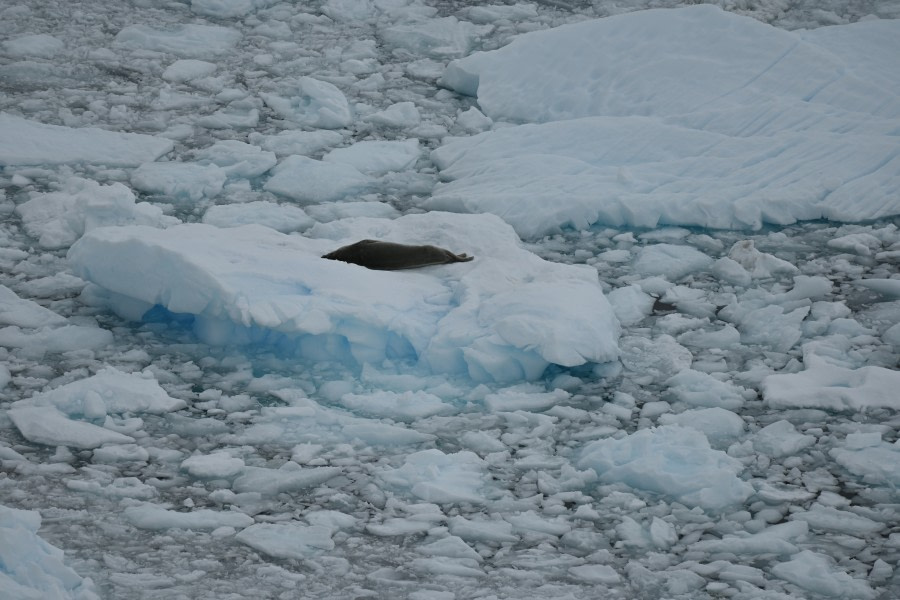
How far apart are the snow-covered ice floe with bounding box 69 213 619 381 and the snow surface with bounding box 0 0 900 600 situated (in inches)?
0.4

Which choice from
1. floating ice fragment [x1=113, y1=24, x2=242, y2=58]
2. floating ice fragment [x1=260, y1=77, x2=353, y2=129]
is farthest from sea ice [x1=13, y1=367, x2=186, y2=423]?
floating ice fragment [x1=113, y1=24, x2=242, y2=58]

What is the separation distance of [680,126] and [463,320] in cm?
191

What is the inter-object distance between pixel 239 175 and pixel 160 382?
161cm

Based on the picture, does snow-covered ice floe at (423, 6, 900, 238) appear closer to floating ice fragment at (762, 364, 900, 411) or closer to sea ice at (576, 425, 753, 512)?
floating ice fragment at (762, 364, 900, 411)

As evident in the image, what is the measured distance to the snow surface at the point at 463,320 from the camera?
2604mm

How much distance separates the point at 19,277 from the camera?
3.77 meters

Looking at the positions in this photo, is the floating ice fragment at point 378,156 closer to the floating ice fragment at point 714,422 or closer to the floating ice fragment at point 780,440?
the floating ice fragment at point 714,422

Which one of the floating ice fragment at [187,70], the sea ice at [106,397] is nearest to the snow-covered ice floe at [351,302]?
the sea ice at [106,397]

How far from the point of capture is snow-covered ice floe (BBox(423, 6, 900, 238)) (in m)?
4.42

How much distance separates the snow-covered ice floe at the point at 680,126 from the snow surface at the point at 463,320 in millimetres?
16

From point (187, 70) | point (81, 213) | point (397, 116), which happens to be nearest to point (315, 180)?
point (397, 116)

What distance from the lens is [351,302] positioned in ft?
11.0

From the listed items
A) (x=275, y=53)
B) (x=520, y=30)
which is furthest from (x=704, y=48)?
(x=275, y=53)


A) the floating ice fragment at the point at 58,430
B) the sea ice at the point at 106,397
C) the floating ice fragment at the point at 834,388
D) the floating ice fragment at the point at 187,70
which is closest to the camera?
the floating ice fragment at the point at 58,430
